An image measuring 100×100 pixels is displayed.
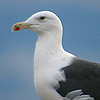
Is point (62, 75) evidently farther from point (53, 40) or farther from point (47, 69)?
point (53, 40)

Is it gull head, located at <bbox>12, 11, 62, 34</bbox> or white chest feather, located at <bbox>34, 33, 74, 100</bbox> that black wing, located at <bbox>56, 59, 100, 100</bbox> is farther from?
gull head, located at <bbox>12, 11, 62, 34</bbox>

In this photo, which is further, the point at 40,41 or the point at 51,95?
the point at 40,41

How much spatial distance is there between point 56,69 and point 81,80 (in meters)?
0.20

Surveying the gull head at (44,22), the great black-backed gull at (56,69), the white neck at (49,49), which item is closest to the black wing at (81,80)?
the great black-backed gull at (56,69)

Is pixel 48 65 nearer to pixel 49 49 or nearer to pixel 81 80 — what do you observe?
pixel 49 49

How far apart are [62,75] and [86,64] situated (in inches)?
8.5

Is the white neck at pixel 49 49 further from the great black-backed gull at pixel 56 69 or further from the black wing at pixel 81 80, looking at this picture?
the black wing at pixel 81 80

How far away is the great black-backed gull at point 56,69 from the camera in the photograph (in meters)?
2.53

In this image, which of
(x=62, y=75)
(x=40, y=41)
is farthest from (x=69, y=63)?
(x=40, y=41)

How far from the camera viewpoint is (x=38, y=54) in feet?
8.71

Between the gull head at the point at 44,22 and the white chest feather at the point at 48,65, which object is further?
the gull head at the point at 44,22

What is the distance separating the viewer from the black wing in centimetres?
255

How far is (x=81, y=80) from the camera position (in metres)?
2.58

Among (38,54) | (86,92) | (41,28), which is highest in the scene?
(41,28)
